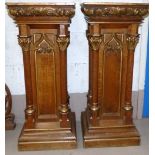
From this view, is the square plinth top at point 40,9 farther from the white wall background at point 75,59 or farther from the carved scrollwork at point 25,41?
the white wall background at point 75,59

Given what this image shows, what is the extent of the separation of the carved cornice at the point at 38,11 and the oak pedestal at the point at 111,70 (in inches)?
6.0

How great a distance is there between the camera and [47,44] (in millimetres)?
1993

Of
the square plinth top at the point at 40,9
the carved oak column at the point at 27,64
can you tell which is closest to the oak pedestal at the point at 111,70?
the square plinth top at the point at 40,9

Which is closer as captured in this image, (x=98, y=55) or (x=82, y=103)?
(x=98, y=55)

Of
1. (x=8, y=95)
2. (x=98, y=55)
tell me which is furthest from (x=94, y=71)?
(x=8, y=95)

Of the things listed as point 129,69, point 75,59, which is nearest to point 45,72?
point 75,59

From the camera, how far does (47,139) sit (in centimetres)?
214

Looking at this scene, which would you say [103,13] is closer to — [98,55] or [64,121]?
[98,55]

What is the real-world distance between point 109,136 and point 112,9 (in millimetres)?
1055

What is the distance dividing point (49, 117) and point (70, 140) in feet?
0.88

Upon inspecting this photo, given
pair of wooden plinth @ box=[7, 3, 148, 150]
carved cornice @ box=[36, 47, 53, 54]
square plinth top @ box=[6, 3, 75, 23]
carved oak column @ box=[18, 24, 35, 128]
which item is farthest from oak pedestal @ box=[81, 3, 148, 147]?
carved oak column @ box=[18, 24, 35, 128]

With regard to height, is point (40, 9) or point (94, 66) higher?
point (40, 9)

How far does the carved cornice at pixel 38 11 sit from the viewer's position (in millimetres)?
1816

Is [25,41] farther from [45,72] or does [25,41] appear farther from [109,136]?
[109,136]
